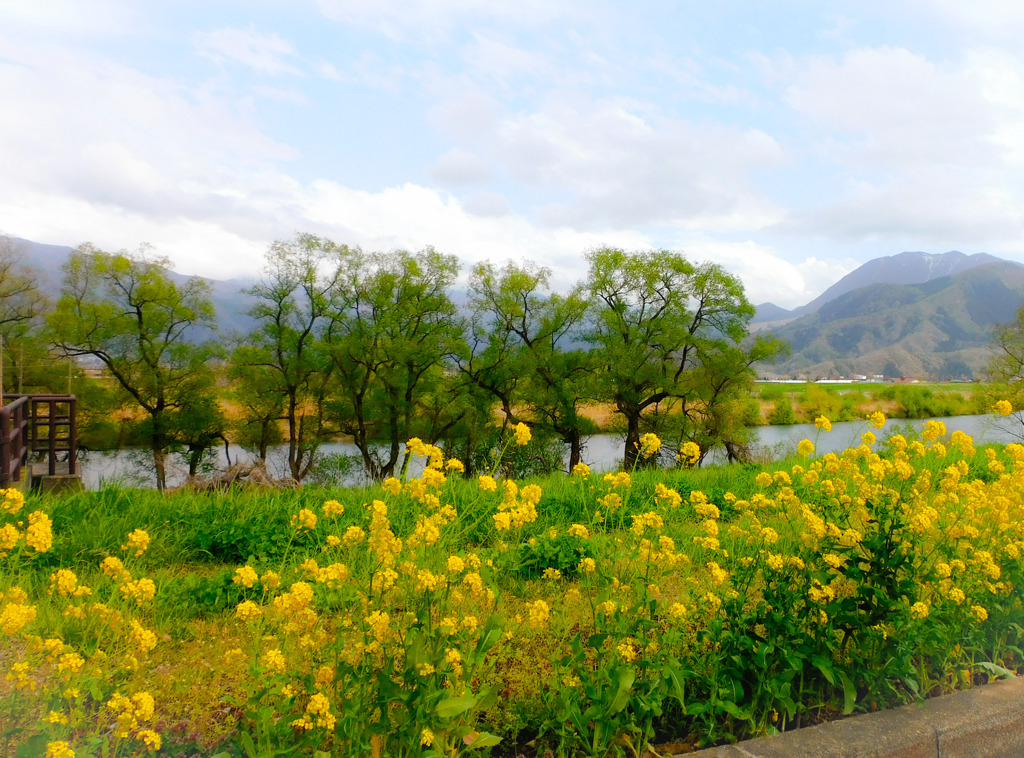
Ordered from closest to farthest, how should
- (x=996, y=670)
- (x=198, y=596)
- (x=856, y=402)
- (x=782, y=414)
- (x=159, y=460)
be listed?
(x=996, y=670), (x=198, y=596), (x=159, y=460), (x=782, y=414), (x=856, y=402)

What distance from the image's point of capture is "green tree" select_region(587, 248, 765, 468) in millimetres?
28734

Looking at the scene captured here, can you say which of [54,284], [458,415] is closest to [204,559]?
[458,415]

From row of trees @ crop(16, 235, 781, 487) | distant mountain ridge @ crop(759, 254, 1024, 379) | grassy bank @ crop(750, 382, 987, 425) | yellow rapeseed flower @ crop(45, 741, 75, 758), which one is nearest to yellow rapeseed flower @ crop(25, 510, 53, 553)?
yellow rapeseed flower @ crop(45, 741, 75, 758)

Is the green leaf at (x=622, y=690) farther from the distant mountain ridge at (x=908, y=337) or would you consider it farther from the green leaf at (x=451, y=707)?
the distant mountain ridge at (x=908, y=337)

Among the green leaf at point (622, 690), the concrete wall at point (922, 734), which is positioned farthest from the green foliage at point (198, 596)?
the concrete wall at point (922, 734)

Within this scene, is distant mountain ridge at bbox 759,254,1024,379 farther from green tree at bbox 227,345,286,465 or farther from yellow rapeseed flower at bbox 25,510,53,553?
yellow rapeseed flower at bbox 25,510,53,553

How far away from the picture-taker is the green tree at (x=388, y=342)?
29.6 meters

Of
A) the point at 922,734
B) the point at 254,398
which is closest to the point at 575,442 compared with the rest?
the point at 254,398

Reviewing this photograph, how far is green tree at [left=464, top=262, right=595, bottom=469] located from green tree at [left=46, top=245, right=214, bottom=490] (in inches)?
547

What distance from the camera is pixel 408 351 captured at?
28875 millimetres

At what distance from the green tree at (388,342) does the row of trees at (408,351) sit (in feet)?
0.33

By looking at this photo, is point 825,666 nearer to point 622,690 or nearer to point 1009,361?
point 622,690

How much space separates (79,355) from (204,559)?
31.0 meters

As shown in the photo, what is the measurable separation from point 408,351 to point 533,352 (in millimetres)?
6129
